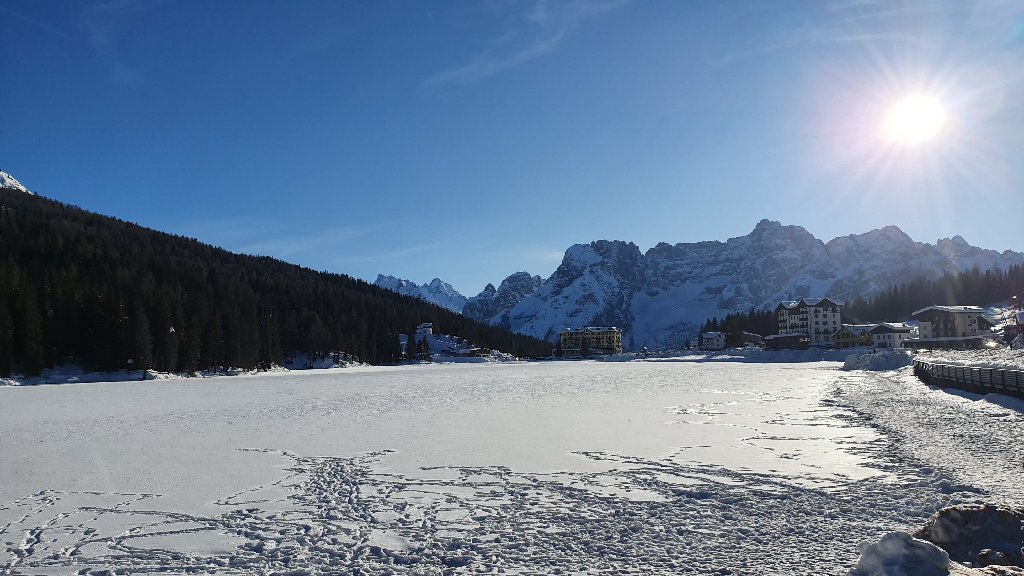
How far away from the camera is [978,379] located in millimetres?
30750

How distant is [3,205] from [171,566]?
575 ft

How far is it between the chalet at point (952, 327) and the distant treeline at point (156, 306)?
108m

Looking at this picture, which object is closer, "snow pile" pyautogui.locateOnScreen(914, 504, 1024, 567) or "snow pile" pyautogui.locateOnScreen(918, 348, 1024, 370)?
"snow pile" pyautogui.locateOnScreen(914, 504, 1024, 567)

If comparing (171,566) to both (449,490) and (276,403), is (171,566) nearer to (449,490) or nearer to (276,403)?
(449,490)

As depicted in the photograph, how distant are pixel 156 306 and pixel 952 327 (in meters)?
130

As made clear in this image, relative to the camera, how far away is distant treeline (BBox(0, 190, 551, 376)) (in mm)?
74312

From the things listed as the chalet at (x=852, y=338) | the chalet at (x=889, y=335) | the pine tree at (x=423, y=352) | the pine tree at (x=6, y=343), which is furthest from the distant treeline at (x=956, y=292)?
the pine tree at (x=6, y=343)

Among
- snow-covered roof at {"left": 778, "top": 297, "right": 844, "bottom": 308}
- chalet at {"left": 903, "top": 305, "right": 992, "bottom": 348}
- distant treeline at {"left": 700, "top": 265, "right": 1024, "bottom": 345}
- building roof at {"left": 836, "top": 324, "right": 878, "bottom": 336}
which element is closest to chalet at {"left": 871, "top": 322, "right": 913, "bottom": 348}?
building roof at {"left": 836, "top": 324, "right": 878, "bottom": 336}

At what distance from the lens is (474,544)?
29.8 feet

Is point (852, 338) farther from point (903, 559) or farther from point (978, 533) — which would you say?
point (903, 559)

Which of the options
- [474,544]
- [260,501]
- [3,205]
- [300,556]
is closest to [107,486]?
[260,501]

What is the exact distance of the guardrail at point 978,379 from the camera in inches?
1028

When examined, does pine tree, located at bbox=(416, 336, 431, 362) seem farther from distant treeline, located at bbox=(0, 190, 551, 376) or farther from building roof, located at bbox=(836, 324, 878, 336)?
building roof, located at bbox=(836, 324, 878, 336)

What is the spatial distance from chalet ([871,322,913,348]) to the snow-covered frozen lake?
121 metres
